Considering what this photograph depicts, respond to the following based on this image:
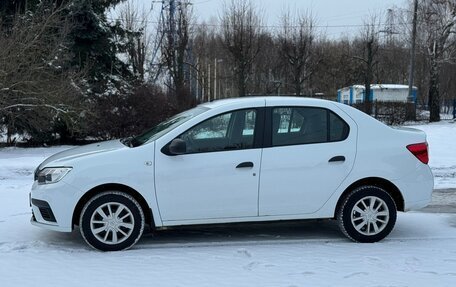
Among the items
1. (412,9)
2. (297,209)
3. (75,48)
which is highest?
(412,9)

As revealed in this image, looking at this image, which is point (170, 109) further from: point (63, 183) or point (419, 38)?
point (419, 38)

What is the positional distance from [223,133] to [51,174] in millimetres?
1925

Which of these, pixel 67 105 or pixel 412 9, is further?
pixel 412 9

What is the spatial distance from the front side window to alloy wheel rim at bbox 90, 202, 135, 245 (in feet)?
3.19

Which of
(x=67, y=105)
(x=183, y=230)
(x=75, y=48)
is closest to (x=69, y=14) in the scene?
(x=75, y=48)

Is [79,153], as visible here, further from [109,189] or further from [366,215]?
[366,215]

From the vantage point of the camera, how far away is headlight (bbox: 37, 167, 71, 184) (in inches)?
220

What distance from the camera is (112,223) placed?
5605 millimetres

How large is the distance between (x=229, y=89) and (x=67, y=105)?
3592 centimetres

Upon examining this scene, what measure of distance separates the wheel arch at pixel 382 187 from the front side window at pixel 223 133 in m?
1.24

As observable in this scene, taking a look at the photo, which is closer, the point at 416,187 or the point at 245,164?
the point at 245,164

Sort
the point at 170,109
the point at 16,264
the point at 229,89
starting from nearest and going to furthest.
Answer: the point at 16,264 < the point at 170,109 < the point at 229,89

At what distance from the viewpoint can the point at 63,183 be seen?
217 inches

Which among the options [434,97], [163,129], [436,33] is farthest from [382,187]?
[436,33]
